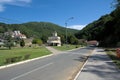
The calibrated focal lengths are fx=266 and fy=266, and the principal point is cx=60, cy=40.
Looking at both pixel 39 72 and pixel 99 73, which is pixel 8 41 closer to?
pixel 39 72

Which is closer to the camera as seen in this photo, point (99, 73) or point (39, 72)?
point (99, 73)

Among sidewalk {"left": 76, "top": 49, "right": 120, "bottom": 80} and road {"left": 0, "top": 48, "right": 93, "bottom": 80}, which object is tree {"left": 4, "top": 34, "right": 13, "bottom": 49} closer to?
road {"left": 0, "top": 48, "right": 93, "bottom": 80}

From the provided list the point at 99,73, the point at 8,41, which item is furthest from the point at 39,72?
the point at 8,41

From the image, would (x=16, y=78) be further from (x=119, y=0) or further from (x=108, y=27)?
(x=108, y=27)

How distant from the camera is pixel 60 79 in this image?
605 inches

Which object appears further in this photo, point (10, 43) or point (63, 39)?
point (63, 39)

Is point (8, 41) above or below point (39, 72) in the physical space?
above

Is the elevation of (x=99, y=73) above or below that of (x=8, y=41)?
below

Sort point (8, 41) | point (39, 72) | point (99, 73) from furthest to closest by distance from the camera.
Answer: point (8, 41)
point (39, 72)
point (99, 73)

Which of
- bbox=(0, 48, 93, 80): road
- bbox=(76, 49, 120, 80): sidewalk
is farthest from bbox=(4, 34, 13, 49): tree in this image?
bbox=(76, 49, 120, 80): sidewalk

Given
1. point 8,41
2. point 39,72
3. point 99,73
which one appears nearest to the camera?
point 99,73

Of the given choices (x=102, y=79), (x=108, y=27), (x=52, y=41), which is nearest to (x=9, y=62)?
(x=102, y=79)

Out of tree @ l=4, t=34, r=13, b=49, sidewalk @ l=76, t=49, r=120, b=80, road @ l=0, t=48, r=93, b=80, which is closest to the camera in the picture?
sidewalk @ l=76, t=49, r=120, b=80

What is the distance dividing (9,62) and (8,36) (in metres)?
56.6
